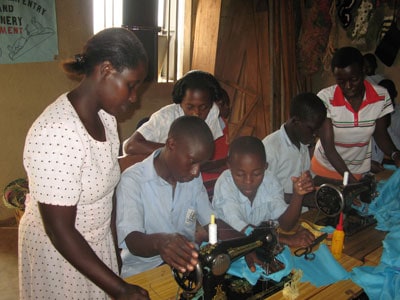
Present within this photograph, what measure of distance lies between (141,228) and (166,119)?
1213mm

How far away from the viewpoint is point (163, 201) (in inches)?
74.6

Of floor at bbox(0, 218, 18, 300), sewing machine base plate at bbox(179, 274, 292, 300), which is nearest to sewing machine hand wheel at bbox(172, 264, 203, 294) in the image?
sewing machine base plate at bbox(179, 274, 292, 300)

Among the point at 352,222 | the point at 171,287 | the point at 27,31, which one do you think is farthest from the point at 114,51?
the point at 27,31

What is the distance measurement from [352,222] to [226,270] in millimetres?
1107

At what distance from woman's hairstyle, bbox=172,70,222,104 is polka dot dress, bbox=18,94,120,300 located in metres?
1.19

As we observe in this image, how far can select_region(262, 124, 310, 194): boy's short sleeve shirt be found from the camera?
100.0 inches

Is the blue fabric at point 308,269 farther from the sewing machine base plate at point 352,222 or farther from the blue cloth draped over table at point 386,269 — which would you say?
the sewing machine base plate at point 352,222

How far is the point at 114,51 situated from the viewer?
1291 mm

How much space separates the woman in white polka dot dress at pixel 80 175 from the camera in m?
1.22

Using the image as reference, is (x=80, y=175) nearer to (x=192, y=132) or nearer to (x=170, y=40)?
(x=192, y=132)

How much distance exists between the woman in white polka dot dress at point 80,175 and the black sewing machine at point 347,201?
121 centimetres

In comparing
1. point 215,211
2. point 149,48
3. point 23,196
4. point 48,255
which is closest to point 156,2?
point 149,48

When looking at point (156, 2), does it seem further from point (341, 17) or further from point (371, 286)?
point (371, 286)

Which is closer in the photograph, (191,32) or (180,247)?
(180,247)
